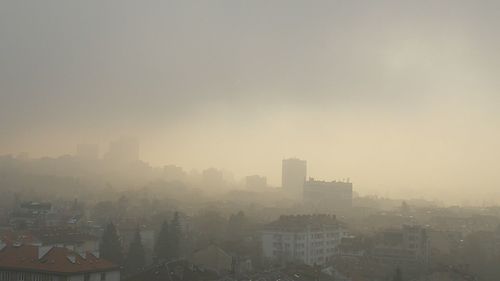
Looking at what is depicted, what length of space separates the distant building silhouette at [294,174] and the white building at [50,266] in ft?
349

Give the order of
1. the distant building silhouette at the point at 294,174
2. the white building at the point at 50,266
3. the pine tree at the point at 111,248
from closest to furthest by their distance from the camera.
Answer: the white building at the point at 50,266
the pine tree at the point at 111,248
the distant building silhouette at the point at 294,174

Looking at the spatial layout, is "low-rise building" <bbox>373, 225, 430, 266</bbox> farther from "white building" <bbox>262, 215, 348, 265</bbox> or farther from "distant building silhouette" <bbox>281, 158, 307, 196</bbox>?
"distant building silhouette" <bbox>281, 158, 307, 196</bbox>

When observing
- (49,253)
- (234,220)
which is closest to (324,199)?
(234,220)

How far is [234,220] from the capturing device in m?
43.6

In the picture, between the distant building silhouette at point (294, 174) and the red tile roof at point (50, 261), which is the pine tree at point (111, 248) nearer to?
the red tile roof at point (50, 261)

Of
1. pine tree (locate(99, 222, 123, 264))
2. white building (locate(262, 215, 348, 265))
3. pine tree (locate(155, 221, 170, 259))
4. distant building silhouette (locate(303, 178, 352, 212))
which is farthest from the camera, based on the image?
distant building silhouette (locate(303, 178, 352, 212))

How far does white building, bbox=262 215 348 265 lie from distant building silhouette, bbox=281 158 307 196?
285 ft

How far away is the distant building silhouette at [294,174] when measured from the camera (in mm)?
124375

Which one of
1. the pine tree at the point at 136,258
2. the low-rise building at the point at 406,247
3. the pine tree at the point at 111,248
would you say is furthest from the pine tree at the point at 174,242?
the low-rise building at the point at 406,247

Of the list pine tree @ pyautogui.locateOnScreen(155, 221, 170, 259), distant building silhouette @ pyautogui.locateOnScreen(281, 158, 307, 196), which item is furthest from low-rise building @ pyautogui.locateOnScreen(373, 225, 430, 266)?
distant building silhouette @ pyautogui.locateOnScreen(281, 158, 307, 196)

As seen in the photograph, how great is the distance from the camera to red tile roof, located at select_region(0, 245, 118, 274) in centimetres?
1670

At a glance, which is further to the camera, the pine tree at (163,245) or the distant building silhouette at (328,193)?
the distant building silhouette at (328,193)

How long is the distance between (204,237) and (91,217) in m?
18.4

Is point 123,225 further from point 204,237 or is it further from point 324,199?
point 324,199
